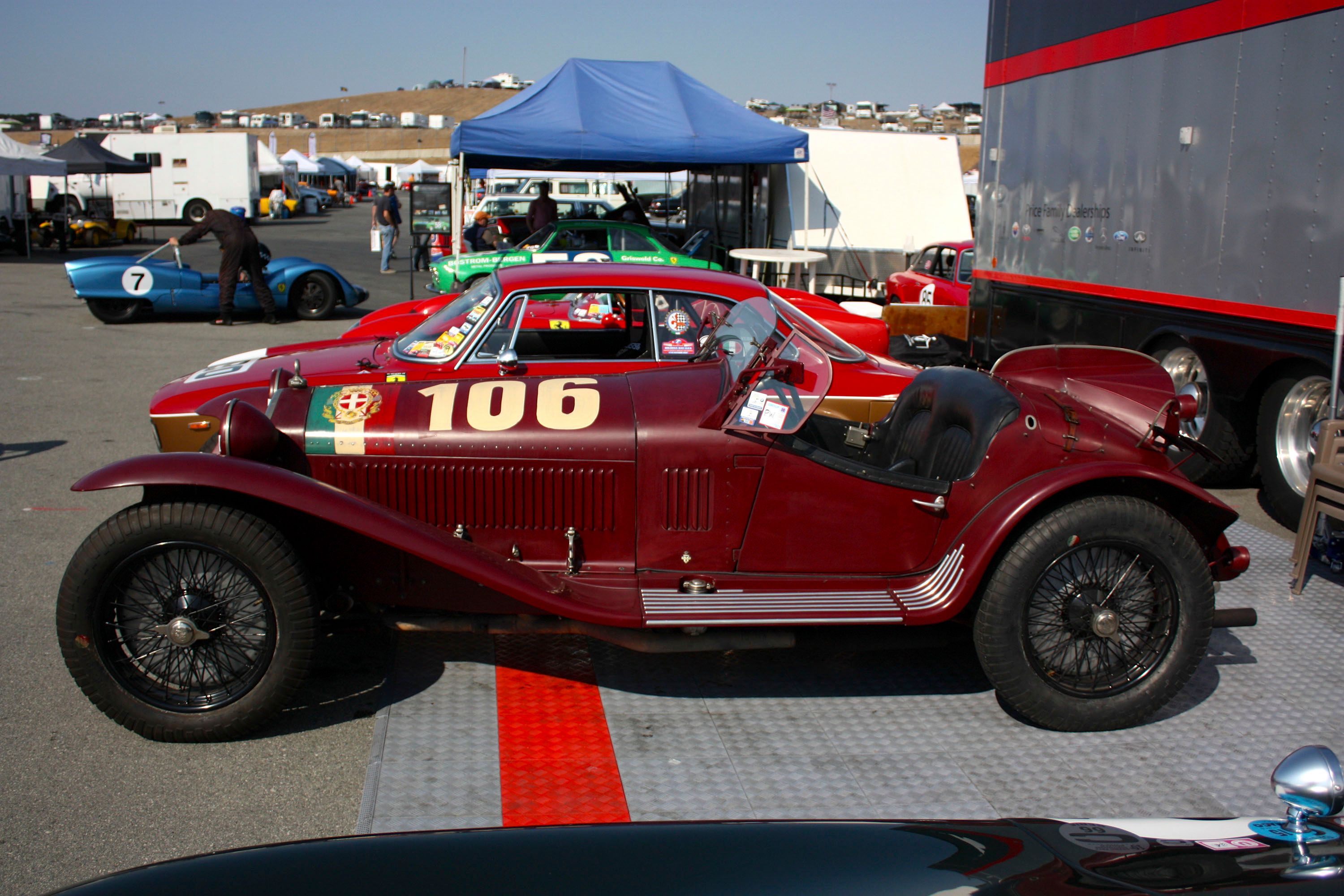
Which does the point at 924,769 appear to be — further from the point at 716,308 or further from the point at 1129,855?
the point at 716,308

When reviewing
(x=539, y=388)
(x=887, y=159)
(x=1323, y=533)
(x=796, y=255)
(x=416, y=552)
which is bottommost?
(x=1323, y=533)

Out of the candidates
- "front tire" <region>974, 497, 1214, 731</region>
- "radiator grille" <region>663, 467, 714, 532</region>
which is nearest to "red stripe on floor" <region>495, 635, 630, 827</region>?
"radiator grille" <region>663, 467, 714, 532</region>

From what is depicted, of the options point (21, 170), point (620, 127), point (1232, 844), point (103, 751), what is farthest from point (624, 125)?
point (21, 170)

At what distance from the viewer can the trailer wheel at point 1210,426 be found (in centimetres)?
641

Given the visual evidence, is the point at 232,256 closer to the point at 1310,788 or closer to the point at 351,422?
the point at 351,422

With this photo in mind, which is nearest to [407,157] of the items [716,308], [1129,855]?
[716,308]

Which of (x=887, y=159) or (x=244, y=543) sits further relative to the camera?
(x=887, y=159)

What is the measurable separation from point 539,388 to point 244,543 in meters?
1.26

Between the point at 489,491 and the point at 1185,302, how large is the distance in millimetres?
5055

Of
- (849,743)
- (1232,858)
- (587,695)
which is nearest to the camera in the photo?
(1232,858)

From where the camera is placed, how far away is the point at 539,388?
13.2 ft

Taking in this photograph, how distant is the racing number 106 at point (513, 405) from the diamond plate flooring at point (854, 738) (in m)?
1.05

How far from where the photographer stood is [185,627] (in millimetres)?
3361

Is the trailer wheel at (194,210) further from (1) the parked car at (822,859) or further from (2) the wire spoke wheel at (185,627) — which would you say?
Result: (1) the parked car at (822,859)
